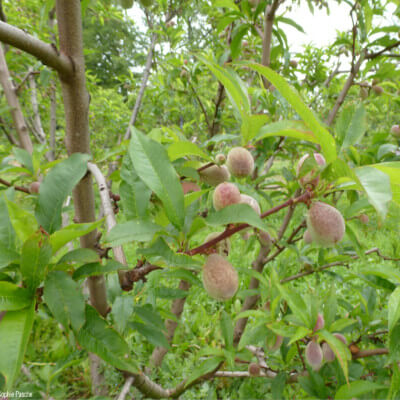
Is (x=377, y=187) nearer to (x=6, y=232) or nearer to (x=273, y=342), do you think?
(x=6, y=232)

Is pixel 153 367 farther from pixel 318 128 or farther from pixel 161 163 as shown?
pixel 318 128

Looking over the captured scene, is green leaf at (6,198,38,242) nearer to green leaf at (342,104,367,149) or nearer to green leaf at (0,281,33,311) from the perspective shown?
green leaf at (0,281,33,311)

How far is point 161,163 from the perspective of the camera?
440 millimetres

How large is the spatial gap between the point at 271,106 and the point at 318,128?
0.54 metres

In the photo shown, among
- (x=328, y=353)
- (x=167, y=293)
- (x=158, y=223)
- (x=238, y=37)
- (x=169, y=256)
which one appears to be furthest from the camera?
(x=238, y=37)

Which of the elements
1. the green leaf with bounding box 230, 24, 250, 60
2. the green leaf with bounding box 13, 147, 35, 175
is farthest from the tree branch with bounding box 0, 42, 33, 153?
the green leaf with bounding box 230, 24, 250, 60

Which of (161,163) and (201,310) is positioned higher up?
(161,163)

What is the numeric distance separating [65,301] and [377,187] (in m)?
0.44

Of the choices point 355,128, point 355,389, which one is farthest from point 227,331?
point 355,128

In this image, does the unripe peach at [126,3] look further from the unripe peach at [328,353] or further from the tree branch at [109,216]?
the unripe peach at [328,353]

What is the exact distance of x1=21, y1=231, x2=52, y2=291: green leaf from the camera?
1.28 ft

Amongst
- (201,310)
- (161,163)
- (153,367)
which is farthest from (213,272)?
(201,310)

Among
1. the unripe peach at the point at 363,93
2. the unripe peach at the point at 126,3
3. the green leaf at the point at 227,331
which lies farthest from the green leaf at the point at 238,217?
the unripe peach at the point at 363,93

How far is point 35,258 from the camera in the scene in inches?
15.7
